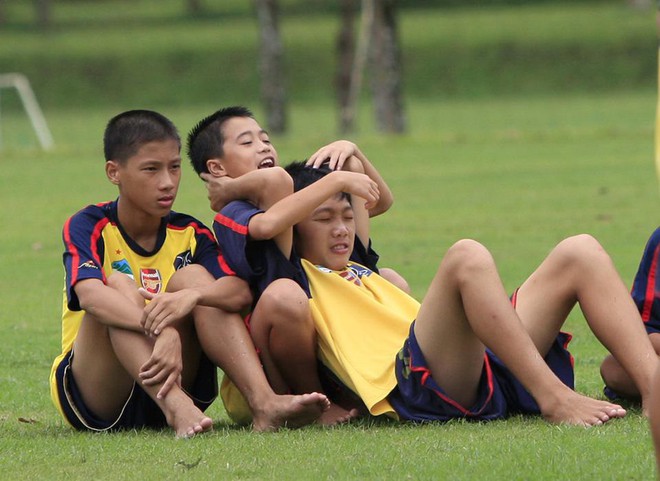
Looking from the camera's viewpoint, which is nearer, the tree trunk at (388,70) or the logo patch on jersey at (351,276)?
the logo patch on jersey at (351,276)

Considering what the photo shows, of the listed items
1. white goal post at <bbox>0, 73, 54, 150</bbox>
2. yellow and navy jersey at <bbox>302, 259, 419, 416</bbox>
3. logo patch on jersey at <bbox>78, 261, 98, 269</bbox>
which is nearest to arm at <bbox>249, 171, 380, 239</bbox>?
yellow and navy jersey at <bbox>302, 259, 419, 416</bbox>

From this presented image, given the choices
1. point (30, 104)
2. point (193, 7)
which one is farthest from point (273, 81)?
point (193, 7)

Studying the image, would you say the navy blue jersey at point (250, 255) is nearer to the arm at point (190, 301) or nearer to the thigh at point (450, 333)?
the arm at point (190, 301)

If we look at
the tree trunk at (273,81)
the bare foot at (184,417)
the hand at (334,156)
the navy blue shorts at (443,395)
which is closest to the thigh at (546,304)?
the navy blue shorts at (443,395)

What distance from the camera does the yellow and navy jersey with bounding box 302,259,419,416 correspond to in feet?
17.2

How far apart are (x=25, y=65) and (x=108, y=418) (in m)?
46.0

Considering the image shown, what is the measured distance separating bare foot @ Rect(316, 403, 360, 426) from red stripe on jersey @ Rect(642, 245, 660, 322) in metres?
1.25

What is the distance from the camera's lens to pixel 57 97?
4781 centimetres

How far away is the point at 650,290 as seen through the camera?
564 centimetres

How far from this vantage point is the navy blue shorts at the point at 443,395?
5.14 m

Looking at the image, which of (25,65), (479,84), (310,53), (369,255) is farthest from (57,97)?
(369,255)

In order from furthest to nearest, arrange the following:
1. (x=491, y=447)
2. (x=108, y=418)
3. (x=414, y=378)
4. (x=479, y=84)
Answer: (x=479, y=84)
(x=108, y=418)
(x=414, y=378)
(x=491, y=447)

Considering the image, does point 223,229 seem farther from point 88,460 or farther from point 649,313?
point 649,313

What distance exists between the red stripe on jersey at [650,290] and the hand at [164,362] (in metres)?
1.89
